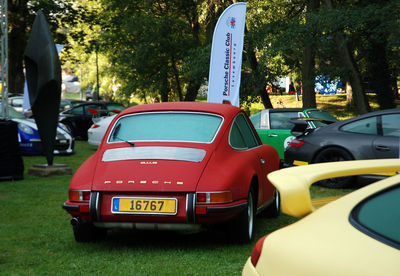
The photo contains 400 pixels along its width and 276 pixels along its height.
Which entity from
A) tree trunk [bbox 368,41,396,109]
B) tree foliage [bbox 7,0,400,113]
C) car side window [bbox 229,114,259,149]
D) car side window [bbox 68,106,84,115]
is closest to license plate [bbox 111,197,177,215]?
car side window [bbox 229,114,259,149]

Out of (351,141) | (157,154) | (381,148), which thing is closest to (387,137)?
(381,148)

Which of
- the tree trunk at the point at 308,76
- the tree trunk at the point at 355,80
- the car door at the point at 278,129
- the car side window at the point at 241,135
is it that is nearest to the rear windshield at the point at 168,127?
the car side window at the point at 241,135

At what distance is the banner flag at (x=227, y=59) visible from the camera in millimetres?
13539

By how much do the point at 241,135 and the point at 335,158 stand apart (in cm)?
413

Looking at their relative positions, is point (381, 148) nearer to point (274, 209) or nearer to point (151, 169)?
point (274, 209)

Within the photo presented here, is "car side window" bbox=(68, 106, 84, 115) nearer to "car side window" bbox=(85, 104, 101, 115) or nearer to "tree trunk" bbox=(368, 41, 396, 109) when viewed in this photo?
"car side window" bbox=(85, 104, 101, 115)

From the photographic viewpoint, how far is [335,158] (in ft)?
34.9

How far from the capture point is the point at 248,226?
20.1 feet

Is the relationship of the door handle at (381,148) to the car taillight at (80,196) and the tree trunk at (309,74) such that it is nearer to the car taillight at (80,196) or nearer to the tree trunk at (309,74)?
the car taillight at (80,196)

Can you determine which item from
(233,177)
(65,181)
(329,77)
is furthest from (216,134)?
(329,77)

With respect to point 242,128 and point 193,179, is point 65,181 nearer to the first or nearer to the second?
point 242,128

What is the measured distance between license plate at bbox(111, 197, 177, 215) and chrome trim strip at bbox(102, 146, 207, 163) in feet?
1.69

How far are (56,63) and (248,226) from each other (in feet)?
24.4

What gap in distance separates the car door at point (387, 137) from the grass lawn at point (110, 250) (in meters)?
A: 2.70
